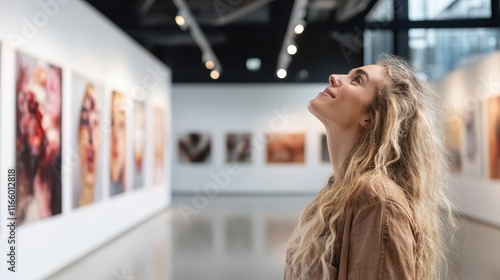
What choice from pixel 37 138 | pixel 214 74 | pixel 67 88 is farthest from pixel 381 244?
pixel 214 74

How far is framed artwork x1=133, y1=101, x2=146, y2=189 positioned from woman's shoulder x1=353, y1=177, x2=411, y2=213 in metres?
12.4

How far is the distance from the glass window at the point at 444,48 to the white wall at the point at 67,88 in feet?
31.8

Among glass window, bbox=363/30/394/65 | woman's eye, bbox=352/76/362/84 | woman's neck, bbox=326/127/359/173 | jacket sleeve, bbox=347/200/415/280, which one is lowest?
jacket sleeve, bbox=347/200/415/280

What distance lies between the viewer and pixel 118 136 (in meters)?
11.8

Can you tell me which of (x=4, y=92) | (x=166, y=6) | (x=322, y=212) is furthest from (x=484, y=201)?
(x=322, y=212)

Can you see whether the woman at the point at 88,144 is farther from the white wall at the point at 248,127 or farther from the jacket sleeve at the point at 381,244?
the white wall at the point at 248,127

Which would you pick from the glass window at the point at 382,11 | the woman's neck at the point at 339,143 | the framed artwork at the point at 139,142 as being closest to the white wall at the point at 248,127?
the glass window at the point at 382,11

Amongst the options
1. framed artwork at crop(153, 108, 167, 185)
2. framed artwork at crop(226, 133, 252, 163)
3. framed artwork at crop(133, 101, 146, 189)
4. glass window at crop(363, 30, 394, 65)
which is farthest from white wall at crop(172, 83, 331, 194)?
framed artwork at crop(133, 101, 146, 189)

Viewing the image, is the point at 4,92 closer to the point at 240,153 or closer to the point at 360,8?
the point at 360,8

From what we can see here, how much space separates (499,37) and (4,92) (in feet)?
43.2

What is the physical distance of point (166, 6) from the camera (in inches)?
626

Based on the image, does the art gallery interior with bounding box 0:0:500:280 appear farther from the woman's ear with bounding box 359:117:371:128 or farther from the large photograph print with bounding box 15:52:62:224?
the woman's ear with bounding box 359:117:371:128

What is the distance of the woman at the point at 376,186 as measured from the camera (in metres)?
1.48

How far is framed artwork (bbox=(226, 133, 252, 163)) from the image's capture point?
23.6m
